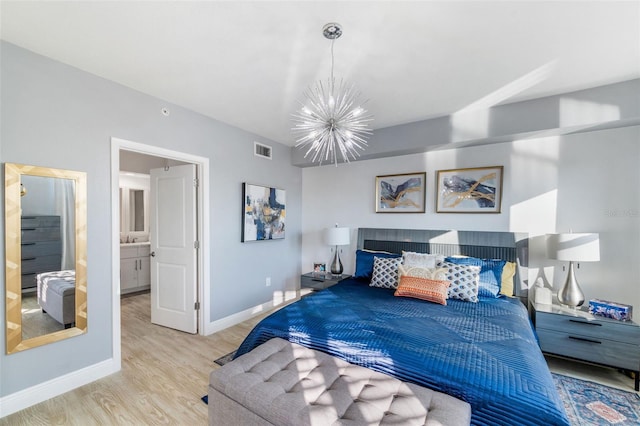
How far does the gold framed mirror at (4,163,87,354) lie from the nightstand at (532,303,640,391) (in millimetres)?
4091

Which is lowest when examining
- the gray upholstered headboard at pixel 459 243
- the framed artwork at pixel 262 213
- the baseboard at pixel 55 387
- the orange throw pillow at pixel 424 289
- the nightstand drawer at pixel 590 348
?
the baseboard at pixel 55 387

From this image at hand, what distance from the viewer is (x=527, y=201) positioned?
3.08 metres

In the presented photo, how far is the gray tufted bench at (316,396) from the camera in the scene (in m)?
1.23

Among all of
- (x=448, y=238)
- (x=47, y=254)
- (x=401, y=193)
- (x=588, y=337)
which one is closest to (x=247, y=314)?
(x=47, y=254)

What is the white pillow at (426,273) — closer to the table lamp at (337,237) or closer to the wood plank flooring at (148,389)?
the table lamp at (337,237)

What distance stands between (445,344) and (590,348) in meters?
1.72

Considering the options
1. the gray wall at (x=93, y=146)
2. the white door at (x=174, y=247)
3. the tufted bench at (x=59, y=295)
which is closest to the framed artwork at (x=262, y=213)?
the gray wall at (x=93, y=146)

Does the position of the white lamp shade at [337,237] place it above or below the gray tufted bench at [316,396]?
above

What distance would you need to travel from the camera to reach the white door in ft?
10.8

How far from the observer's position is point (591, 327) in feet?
7.82

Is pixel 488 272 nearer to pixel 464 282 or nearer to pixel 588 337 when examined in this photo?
pixel 464 282

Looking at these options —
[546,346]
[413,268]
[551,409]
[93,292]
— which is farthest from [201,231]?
[546,346]

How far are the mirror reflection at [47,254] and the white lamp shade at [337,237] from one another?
2719 millimetres

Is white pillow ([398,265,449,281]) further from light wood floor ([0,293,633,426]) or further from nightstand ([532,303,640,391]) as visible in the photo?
light wood floor ([0,293,633,426])
